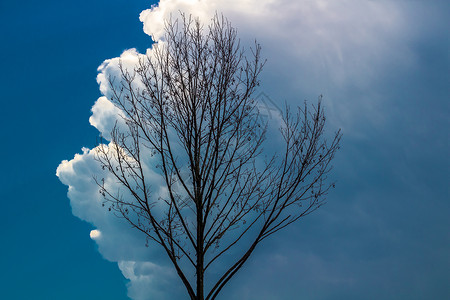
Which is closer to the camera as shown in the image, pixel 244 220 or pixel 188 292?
pixel 188 292

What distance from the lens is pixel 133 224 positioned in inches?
249

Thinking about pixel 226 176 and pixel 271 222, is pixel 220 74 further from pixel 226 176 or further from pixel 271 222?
pixel 271 222

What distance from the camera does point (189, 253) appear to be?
612 centimetres

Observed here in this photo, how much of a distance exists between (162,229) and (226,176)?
1.15 meters

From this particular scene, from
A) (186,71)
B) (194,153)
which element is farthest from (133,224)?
(186,71)

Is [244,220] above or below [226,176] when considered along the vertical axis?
below

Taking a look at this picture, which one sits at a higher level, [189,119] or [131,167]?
[189,119]

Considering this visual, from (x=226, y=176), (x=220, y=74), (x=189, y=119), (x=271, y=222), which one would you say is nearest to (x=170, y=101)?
(x=189, y=119)

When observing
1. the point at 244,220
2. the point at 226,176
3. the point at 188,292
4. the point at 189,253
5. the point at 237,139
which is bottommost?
the point at 188,292

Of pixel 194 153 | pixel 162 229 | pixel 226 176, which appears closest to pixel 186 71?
pixel 194 153

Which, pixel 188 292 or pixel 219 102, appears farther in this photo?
pixel 219 102

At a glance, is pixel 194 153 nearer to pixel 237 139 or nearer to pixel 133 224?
pixel 237 139

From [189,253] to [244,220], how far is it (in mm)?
→ 898

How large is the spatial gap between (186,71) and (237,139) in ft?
4.07
